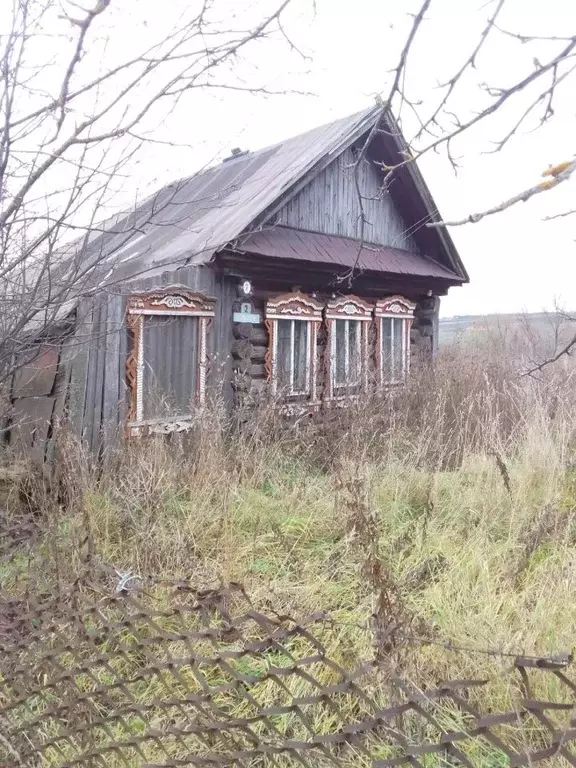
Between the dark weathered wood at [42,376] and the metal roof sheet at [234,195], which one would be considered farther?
the metal roof sheet at [234,195]

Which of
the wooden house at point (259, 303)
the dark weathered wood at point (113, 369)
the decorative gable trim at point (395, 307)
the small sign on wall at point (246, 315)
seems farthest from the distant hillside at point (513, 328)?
the dark weathered wood at point (113, 369)

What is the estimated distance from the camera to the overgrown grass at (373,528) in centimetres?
279

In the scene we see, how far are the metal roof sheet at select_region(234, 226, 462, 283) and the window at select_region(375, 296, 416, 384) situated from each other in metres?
0.62

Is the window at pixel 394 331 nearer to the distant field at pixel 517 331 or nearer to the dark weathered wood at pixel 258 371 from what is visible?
the dark weathered wood at pixel 258 371

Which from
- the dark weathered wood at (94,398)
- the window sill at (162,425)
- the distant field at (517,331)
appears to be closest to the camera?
the dark weathered wood at (94,398)

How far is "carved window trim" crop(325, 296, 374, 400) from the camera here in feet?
27.4

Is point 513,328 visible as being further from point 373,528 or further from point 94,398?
point 373,528

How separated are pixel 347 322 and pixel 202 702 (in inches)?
289

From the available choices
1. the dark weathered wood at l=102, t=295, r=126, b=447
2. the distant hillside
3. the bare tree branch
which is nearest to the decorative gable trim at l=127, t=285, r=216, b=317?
the dark weathered wood at l=102, t=295, r=126, b=447

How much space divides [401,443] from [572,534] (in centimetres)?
192

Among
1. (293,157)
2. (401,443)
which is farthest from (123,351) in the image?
(293,157)

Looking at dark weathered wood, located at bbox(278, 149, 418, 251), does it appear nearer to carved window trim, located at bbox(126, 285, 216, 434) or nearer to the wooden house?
the wooden house

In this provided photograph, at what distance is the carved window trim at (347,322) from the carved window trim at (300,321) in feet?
0.68

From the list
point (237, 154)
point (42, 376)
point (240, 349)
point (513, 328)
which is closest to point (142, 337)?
point (42, 376)
